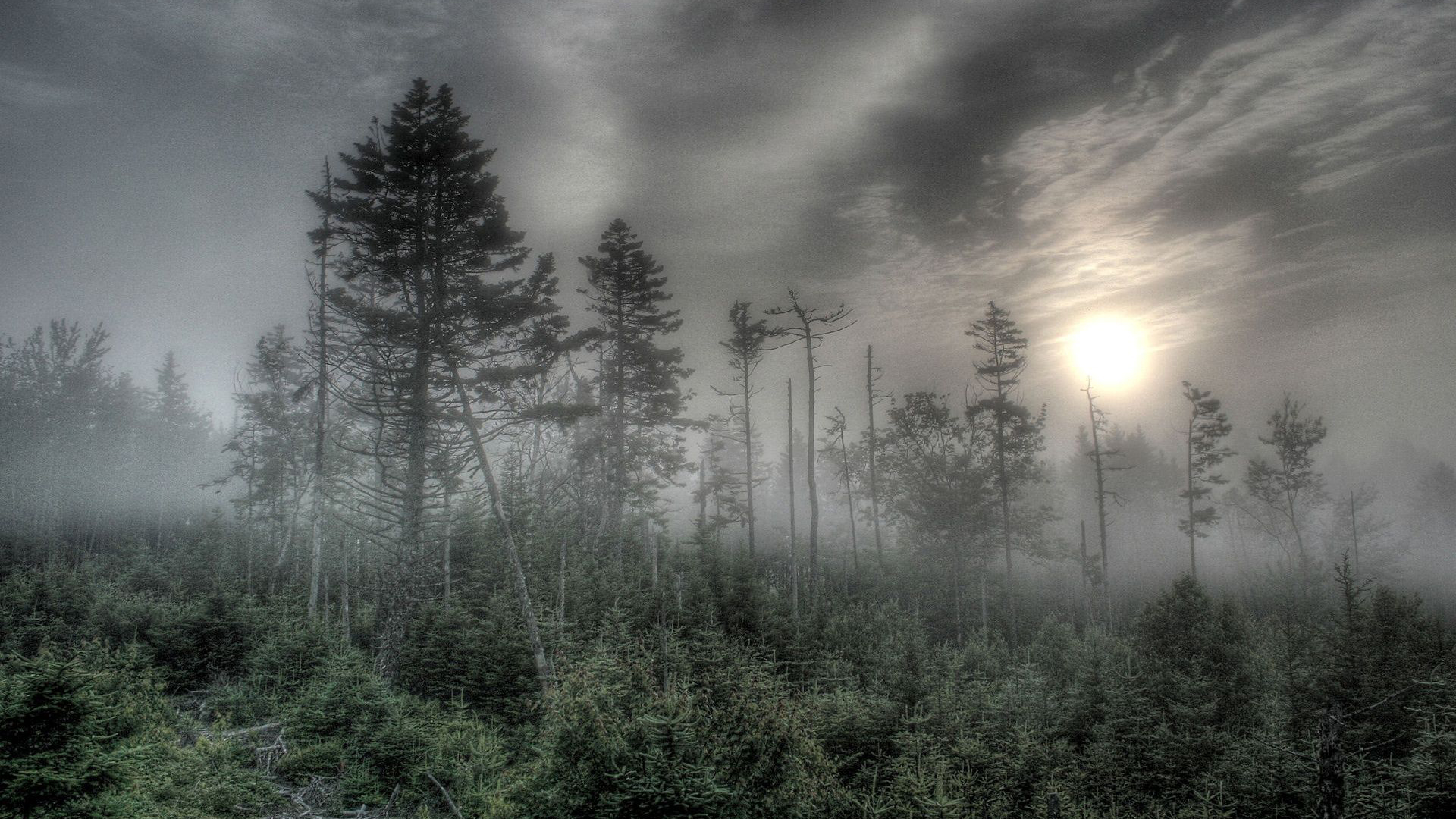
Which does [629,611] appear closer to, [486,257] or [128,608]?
[486,257]

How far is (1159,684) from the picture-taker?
14.2 m

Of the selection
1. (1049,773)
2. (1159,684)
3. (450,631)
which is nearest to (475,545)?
(450,631)

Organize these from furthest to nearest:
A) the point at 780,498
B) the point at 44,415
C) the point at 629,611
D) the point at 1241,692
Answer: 1. the point at 780,498
2. the point at 44,415
3. the point at 629,611
4. the point at 1241,692

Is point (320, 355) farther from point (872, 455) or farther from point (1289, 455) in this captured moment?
point (1289, 455)

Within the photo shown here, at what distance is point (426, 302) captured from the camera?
51.5 ft

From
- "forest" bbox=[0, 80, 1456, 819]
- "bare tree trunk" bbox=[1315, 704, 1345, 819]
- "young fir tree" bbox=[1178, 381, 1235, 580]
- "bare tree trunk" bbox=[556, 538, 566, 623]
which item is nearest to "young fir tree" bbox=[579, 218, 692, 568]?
"forest" bbox=[0, 80, 1456, 819]

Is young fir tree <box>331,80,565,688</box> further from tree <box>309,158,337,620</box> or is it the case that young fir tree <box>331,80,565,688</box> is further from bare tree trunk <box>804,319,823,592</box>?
bare tree trunk <box>804,319,823,592</box>

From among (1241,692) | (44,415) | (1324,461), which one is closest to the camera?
(1241,692)

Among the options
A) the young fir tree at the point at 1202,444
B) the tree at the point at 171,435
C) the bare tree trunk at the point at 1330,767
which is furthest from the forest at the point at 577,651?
the tree at the point at 171,435

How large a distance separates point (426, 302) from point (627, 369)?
41.2 feet

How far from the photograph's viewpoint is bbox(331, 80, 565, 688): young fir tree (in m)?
14.5

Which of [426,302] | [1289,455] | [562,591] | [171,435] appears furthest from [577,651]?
[171,435]

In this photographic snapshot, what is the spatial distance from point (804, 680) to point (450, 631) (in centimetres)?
1057

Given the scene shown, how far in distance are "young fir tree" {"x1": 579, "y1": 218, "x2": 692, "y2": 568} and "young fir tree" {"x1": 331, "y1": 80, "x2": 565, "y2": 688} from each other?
951 centimetres
